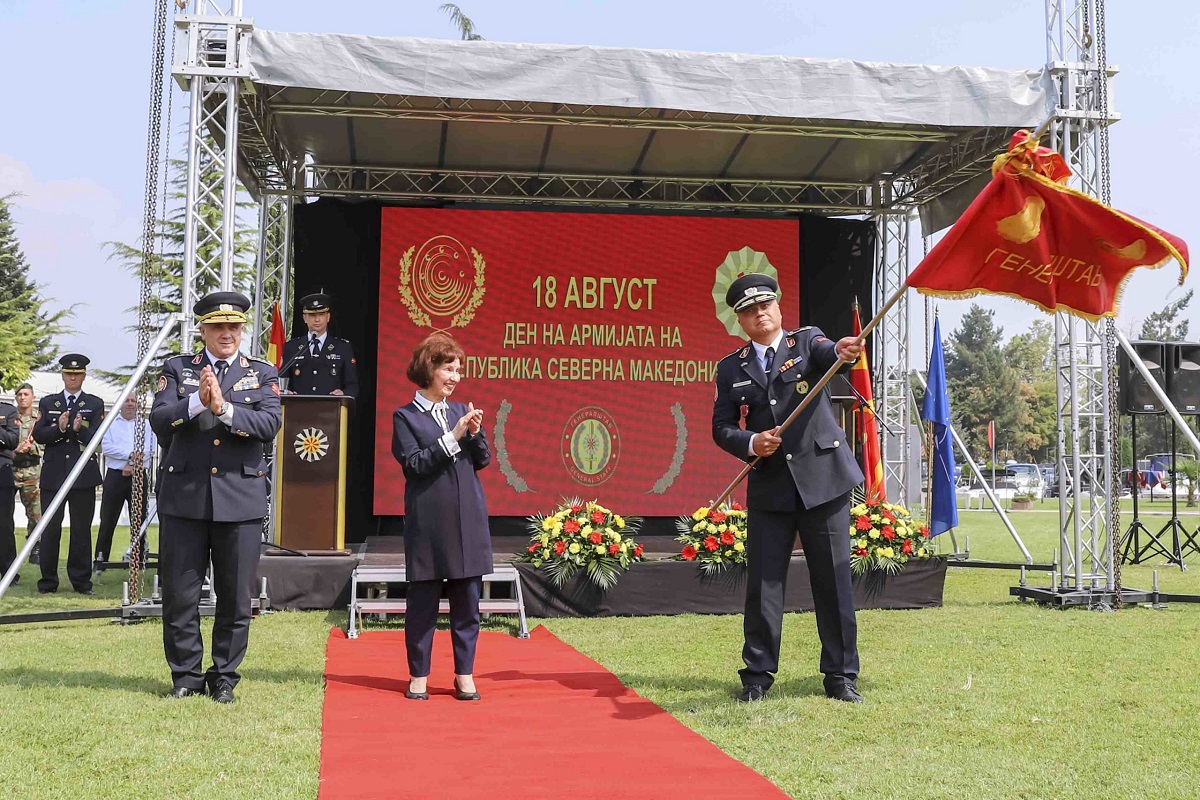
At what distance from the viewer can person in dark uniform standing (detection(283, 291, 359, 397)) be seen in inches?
375

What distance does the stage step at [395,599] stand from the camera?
7.05 meters

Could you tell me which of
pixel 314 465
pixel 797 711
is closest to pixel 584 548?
pixel 314 465

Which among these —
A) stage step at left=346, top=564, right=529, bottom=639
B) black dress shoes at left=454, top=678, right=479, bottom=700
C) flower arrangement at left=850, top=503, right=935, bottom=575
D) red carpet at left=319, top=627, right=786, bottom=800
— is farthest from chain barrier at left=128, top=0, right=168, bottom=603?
flower arrangement at left=850, top=503, right=935, bottom=575

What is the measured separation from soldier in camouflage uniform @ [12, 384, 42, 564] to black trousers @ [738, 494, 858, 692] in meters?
6.76

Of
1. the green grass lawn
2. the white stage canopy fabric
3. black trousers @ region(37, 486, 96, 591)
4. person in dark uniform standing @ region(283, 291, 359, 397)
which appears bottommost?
the green grass lawn

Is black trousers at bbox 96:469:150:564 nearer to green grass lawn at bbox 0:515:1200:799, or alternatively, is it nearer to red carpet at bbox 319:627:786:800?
green grass lawn at bbox 0:515:1200:799

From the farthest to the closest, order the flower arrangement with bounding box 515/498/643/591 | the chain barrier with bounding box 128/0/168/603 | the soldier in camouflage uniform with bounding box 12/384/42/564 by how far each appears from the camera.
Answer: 1. the soldier in camouflage uniform with bounding box 12/384/42/564
2. the flower arrangement with bounding box 515/498/643/591
3. the chain barrier with bounding box 128/0/168/603

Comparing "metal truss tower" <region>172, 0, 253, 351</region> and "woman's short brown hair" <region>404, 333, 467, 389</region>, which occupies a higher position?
"metal truss tower" <region>172, 0, 253, 351</region>

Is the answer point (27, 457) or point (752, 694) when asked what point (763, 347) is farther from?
point (27, 457)

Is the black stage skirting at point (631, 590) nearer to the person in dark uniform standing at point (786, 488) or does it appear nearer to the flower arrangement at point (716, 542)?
the flower arrangement at point (716, 542)

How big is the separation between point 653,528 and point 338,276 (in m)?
4.11

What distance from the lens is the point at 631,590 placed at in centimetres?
788

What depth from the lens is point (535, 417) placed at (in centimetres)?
1153

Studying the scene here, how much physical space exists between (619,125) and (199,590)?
5647 millimetres
